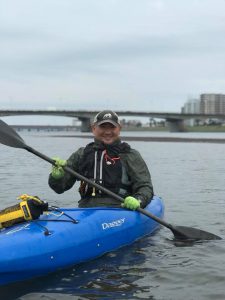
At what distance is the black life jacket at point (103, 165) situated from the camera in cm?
676

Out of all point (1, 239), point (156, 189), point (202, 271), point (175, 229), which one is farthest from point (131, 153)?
point (156, 189)

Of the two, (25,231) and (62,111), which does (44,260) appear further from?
(62,111)

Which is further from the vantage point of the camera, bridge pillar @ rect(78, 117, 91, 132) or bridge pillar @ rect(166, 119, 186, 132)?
bridge pillar @ rect(166, 119, 186, 132)

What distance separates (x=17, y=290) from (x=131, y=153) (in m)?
2.63

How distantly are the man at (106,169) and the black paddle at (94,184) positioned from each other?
9.4 inches

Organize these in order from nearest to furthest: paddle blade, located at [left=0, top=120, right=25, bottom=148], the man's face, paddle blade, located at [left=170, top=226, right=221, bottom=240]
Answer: the man's face, paddle blade, located at [left=0, top=120, right=25, bottom=148], paddle blade, located at [left=170, top=226, right=221, bottom=240]

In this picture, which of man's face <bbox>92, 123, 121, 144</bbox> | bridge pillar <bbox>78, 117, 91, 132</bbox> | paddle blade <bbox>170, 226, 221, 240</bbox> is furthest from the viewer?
bridge pillar <bbox>78, 117, 91, 132</bbox>

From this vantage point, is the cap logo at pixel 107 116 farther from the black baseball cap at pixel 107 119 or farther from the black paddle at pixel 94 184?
the black paddle at pixel 94 184

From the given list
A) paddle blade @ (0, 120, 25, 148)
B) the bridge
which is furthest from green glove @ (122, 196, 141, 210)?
the bridge

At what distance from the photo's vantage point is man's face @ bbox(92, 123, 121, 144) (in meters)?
6.74

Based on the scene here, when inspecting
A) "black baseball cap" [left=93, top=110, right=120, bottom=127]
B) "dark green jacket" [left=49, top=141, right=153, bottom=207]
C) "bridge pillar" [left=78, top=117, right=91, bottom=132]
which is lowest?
"dark green jacket" [left=49, top=141, right=153, bottom=207]

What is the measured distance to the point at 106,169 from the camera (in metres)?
6.78

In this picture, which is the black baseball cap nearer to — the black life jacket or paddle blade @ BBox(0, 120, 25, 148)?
the black life jacket

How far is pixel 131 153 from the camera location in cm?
686
